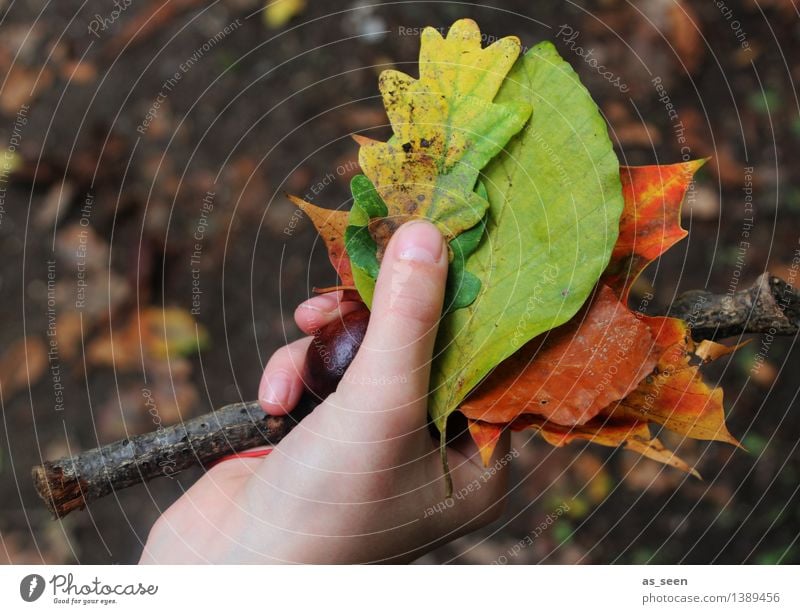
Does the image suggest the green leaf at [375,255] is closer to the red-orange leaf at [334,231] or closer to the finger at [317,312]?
the red-orange leaf at [334,231]

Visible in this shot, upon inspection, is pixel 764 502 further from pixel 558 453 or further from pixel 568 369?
pixel 568 369

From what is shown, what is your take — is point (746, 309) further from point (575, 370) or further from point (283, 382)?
point (283, 382)

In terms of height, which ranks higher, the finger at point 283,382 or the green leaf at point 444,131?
the green leaf at point 444,131
